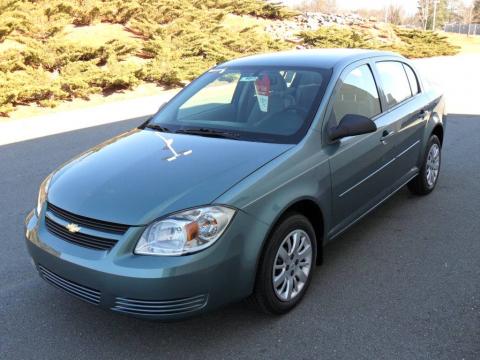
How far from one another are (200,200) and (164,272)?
0.44 metres

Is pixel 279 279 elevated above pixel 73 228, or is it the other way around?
pixel 73 228

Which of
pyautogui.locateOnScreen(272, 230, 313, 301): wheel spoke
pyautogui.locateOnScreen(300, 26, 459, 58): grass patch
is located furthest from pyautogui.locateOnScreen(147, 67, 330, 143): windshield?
pyautogui.locateOnScreen(300, 26, 459, 58): grass patch

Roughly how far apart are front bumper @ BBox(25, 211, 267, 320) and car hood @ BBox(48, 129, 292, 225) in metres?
0.20

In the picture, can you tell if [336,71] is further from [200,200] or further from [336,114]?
[200,200]

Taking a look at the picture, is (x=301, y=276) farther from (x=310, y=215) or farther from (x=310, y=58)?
(x=310, y=58)

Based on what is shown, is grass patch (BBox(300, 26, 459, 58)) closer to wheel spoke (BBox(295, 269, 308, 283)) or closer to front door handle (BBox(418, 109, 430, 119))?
front door handle (BBox(418, 109, 430, 119))

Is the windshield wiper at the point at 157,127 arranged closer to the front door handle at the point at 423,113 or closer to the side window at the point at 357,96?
the side window at the point at 357,96

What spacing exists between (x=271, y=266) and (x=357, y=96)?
1.73 metres

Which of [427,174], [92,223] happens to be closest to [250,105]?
[92,223]

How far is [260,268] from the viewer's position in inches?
115

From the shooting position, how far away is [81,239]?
2.78m

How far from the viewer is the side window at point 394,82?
443 centimetres

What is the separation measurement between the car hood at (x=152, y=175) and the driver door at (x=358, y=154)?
0.55 meters

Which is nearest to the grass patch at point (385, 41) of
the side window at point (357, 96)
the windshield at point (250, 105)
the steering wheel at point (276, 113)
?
the side window at point (357, 96)
